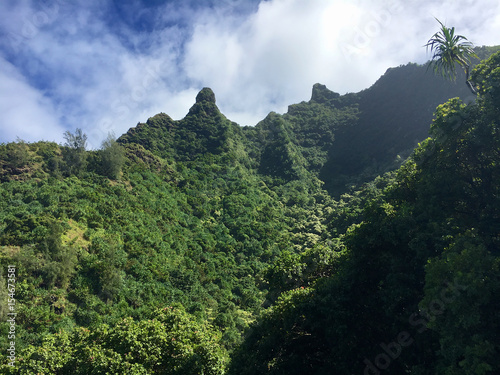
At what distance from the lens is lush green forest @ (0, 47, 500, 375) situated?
11.5m

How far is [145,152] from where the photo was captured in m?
54.1

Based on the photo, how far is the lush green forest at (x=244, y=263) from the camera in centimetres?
1148

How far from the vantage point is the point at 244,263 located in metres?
40.4

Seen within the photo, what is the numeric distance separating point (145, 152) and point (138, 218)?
20.1 metres

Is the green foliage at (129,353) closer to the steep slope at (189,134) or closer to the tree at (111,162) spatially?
the tree at (111,162)

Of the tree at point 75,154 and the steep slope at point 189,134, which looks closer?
the tree at point 75,154

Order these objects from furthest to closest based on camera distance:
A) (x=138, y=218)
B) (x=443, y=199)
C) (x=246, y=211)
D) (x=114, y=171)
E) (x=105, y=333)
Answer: (x=246, y=211), (x=114, y=171), (x=138, y=218), (x=105, y=333), (x=443, y=199)

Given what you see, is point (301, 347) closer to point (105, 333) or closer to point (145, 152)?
point (105, 333)

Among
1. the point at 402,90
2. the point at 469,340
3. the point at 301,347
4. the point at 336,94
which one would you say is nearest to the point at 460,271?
the point at 469,340
